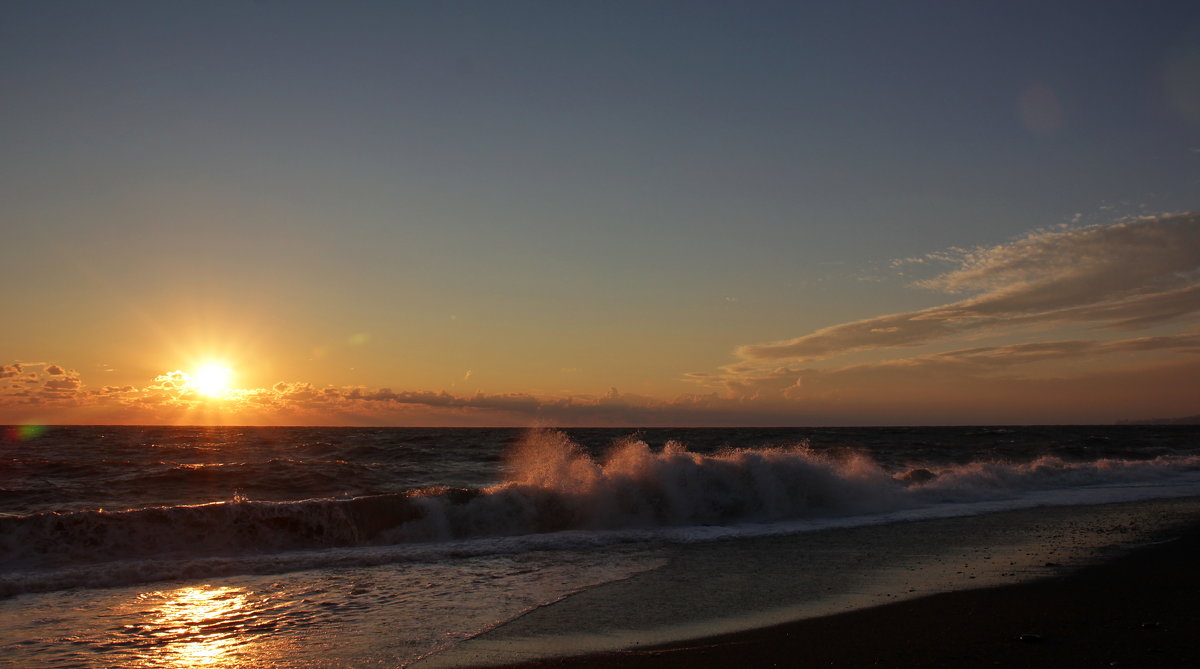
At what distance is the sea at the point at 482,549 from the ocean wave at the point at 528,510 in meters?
0.05

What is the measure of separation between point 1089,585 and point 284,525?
1329cm

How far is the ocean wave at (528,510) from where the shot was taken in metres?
13.4

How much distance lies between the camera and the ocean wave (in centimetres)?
1335

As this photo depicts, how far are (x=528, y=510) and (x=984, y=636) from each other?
438 inches

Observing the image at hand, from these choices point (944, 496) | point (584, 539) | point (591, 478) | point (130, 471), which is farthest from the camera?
point (130, 471)

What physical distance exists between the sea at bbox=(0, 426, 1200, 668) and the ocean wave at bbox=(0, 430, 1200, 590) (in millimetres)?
53

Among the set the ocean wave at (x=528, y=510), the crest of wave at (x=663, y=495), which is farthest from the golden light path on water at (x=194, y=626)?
the crest of wave at (x=663, y=495)

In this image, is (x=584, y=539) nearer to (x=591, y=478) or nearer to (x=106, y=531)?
(x=591, y=478)

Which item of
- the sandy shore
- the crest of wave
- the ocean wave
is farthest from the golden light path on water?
the crest of wave

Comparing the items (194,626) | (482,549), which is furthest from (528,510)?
(194,626)

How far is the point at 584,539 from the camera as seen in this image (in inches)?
563

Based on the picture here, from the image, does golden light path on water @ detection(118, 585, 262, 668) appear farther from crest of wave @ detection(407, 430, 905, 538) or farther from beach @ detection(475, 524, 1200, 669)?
crest of wave @ detection(407, 430, 905, 538)

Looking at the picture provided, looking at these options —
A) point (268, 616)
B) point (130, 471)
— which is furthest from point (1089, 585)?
point (130, 471)

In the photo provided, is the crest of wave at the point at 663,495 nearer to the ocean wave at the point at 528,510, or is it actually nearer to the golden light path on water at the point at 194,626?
the ocean wave at the point at 528,510
